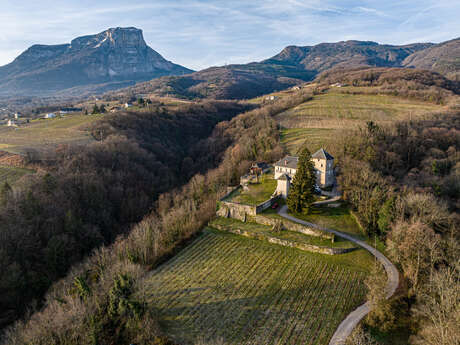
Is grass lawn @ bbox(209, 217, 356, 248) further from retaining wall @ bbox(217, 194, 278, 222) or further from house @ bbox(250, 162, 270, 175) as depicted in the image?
house @ bbox(250, 162, 270, 175)

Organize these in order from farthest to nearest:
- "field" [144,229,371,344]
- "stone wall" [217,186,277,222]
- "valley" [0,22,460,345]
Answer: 1. "stone wall" [217,186,277,222]
2. "field" [144,229,371,344]
3. "valley" [0,22,460,345]

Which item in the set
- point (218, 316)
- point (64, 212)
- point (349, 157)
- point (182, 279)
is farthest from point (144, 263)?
point (349, 157)

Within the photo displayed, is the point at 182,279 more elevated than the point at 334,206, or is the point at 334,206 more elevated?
the point at 334,206

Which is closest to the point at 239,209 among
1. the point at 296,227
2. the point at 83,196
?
the point at 296,227

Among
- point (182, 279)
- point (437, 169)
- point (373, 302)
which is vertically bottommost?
point (182, 279)

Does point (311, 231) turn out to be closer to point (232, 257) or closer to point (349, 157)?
point (232, 257)

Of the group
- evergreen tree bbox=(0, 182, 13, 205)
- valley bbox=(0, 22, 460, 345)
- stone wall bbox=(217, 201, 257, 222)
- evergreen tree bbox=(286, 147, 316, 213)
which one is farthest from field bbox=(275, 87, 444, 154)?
evergreen tree bbox=(0, 182, 13, 205)

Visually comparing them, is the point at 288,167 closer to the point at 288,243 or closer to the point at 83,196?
the point at 288,243
